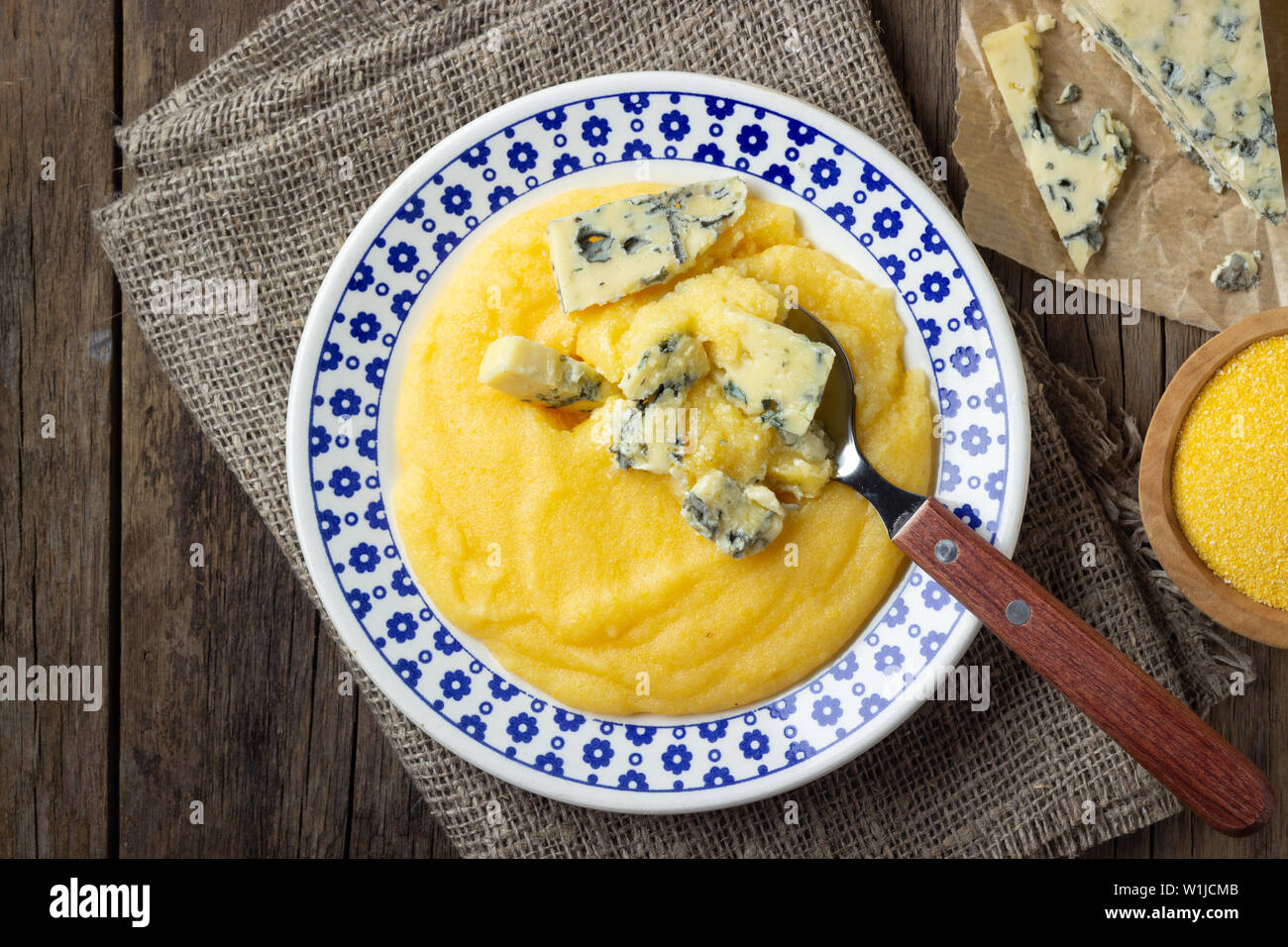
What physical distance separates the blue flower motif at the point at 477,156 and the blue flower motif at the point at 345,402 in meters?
0.59

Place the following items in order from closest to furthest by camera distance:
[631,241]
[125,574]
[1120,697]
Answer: [1120,697], [631,241], [125,574]

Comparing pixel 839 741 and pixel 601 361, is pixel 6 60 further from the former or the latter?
pixel 839 741

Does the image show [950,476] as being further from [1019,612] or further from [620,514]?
[620,514]

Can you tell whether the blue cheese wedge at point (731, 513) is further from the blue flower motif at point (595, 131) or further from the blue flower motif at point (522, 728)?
the blue flower motif at point (595, 131)

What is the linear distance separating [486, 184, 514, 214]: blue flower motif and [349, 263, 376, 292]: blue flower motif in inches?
12.3

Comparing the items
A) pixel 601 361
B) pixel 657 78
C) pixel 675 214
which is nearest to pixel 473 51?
pixel 657 78

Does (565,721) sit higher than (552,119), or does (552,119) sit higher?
(552,119)

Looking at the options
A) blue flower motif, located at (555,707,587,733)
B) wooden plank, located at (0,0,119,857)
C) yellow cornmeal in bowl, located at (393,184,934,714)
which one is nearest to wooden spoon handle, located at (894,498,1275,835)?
yellow cornmeal in bowl, located at (393,184,934,714)

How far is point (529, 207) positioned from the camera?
231cm

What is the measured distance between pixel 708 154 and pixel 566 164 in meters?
0.33

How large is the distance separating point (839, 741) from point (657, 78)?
61.1 inches

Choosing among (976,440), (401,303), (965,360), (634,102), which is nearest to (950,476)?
(976,440)

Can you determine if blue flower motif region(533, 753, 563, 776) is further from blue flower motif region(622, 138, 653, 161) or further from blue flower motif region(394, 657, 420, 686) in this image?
blue flower motif region(622, 138, 653, 161)

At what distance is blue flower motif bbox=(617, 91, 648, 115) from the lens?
227 centimetres
